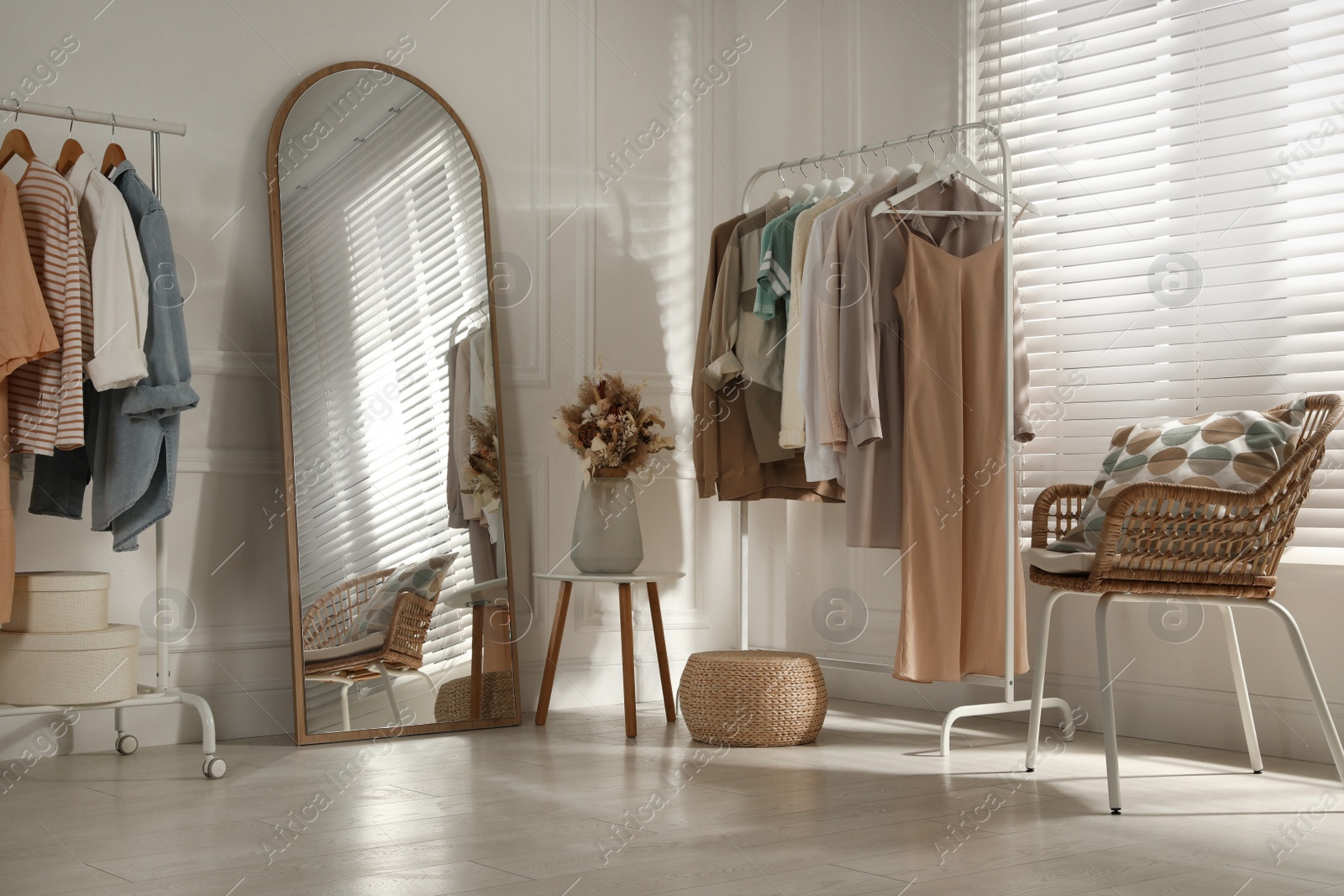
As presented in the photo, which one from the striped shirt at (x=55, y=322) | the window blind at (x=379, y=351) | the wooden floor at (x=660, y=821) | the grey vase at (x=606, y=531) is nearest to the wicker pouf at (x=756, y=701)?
the wooden floor at (x=660, y=821)

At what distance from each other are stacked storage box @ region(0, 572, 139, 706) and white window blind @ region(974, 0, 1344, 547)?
2.50m

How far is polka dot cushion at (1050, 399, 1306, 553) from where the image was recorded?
262cm

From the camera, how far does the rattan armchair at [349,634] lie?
10.3ft

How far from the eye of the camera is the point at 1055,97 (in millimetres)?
3512

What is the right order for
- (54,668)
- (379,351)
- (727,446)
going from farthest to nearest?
(727,446), (379,351), (54,668)

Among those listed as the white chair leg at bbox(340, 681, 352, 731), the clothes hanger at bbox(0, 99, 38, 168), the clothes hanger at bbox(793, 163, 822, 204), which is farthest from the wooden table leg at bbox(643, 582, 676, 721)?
the clothes hanger at bbox(0, 99, 38, 168)

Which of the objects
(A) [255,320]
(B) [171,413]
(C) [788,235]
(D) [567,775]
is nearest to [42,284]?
(B) [171,413]

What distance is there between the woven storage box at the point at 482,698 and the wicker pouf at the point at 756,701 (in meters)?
0.58

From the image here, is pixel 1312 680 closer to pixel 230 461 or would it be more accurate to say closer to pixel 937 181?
pixel 937 181

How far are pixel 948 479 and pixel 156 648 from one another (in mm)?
2042

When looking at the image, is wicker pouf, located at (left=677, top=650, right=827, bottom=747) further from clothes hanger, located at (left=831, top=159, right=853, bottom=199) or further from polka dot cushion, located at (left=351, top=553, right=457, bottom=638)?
clothes hanger, located at (left=831, top=159, right=853, bottom=199)

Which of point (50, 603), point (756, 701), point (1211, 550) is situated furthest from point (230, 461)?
point (1211, 550)

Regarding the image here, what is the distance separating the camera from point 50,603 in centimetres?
262

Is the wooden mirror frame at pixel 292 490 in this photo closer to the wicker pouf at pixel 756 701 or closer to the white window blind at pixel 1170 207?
the wicker pouf at pixel 756 701
